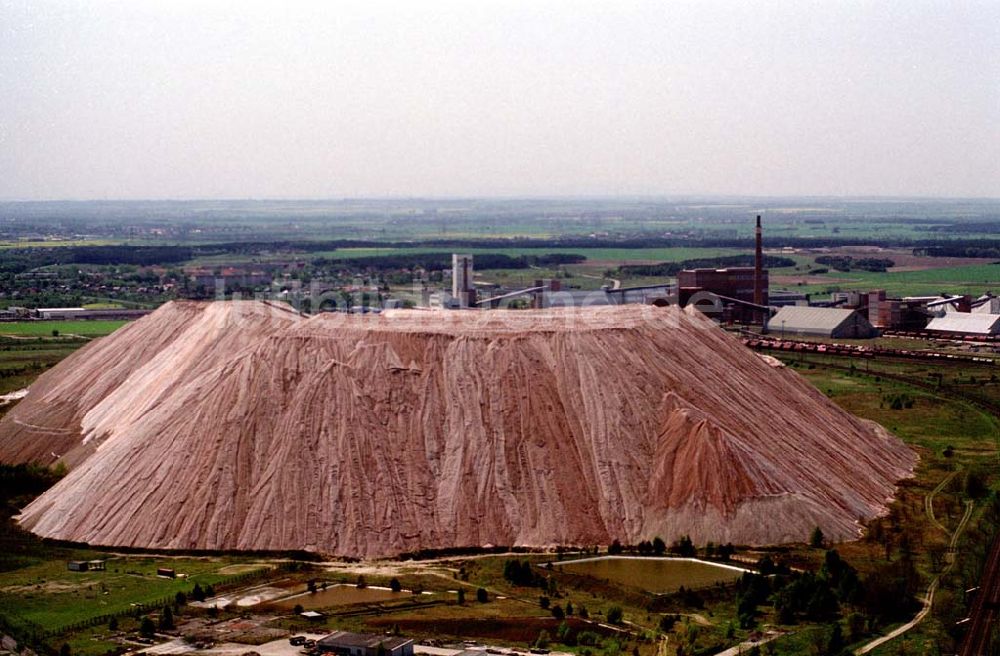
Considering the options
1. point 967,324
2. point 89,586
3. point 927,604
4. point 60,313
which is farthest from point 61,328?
point 927,604

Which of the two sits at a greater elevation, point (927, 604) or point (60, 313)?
point (927, 604)

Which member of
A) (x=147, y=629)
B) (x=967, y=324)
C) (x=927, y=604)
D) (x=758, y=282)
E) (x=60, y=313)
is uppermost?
(x=758, y=282)

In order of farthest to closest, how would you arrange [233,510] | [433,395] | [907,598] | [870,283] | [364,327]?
1. [870,283]
2. [364,327]
3. [433,395]
4. [233,510]
5. [907,598]

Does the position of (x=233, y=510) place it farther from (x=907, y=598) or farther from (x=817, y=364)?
(x=817, y=364)

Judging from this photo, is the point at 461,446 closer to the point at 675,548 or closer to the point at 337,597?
the point at 675,548

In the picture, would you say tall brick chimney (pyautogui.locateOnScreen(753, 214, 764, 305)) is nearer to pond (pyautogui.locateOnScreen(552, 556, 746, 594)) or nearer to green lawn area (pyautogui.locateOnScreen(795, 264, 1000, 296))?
green lawn area (pyautogui.locateOnScreen(795, 264, 1000, 296))

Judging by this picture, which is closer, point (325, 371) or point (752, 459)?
point (752, 459)

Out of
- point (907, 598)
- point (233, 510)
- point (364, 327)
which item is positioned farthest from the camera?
point (364, 327)

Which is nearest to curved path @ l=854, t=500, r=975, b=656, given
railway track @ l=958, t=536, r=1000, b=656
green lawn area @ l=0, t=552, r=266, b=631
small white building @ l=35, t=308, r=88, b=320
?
railway track @ l=958, t=536, r=1000, b=656

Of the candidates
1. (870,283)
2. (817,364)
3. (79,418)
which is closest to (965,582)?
(79,418)
